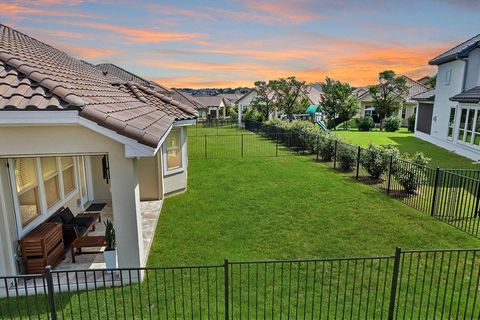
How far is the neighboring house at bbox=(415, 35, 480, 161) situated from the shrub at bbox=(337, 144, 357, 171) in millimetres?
7612

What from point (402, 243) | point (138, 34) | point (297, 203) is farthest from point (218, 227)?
point (138, 34)

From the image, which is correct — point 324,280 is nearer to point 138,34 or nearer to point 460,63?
point 138,34

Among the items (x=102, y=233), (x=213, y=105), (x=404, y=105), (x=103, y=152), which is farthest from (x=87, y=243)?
(x=213, y=105)

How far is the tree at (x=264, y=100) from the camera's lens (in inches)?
1770

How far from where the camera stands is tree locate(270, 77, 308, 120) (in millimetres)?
43375

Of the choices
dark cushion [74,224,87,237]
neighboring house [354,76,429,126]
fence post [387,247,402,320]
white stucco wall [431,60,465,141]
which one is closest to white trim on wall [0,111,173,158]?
dark cushion [74,224,87,237]

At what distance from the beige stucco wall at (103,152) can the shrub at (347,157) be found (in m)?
11.5

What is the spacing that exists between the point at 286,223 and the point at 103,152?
5592mm

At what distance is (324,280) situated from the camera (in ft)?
20.3

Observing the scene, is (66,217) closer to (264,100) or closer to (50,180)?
(50,180)

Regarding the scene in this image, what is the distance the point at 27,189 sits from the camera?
6605mm

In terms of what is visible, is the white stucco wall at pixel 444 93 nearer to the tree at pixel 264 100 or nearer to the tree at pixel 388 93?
the tree at pixel 388 93

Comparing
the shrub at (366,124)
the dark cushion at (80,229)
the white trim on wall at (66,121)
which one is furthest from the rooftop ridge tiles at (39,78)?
the shrub at (366,124)

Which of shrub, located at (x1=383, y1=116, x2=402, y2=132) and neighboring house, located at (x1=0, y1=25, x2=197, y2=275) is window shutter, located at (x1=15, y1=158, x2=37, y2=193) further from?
shrub, located at (x1=383, y1=116, x2=402, y2=132)
